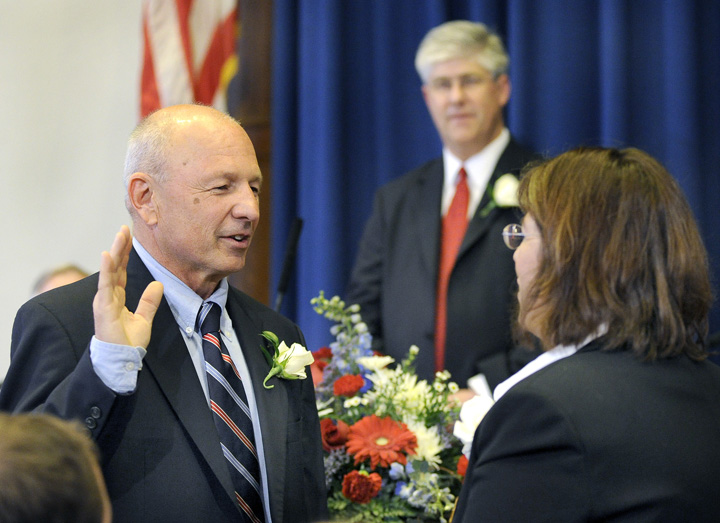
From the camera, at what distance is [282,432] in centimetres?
178

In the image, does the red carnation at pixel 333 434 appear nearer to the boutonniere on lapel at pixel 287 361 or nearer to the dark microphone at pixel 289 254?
the boutonniere on lapel at pixel 287 361

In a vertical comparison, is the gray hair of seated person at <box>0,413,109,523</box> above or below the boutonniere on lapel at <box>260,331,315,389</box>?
above

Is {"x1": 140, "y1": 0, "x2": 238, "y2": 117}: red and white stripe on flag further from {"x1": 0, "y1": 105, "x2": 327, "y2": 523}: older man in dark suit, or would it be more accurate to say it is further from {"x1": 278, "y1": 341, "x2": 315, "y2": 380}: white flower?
{"x1": 278, "y1": 341, "x2": 315, "y2": 380}: white flower

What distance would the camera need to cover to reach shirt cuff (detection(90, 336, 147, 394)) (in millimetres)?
1466

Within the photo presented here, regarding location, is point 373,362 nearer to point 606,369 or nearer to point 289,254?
point 289,254

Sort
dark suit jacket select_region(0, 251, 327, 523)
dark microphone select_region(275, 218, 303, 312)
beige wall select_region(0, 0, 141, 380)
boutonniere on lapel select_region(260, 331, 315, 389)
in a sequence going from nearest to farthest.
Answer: dark suit jacket select_region(0, 251, 327, 523)
boutonniere on lapel select_region(260, 331, 315, 389)
dark microphone select_region(275, 218, 303, 312)
beige wall select_region(0, 0, 141, 380)

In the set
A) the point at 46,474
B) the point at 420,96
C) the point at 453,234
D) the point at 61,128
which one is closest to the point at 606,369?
the point at 46,474

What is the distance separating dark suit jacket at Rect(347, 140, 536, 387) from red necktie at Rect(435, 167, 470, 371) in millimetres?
44

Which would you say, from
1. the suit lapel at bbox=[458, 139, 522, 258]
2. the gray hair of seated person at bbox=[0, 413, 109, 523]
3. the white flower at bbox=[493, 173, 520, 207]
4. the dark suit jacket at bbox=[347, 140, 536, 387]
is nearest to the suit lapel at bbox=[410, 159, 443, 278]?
the dark suit jacket at bbox=[347, 140, 536, 387]

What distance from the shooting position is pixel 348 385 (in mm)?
2125

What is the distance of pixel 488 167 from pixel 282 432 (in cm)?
189

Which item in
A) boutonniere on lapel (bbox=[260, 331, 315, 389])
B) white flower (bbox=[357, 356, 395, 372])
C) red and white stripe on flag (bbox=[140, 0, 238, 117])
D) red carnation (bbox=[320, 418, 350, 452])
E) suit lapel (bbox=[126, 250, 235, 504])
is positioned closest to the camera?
suit lapel (bbox=[126, 250, 235, 504])

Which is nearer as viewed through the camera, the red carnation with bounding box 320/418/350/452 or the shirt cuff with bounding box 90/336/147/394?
the shirt cuff with bounding box 90/336/147/394

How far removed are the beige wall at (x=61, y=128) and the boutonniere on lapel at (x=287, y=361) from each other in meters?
3.04
